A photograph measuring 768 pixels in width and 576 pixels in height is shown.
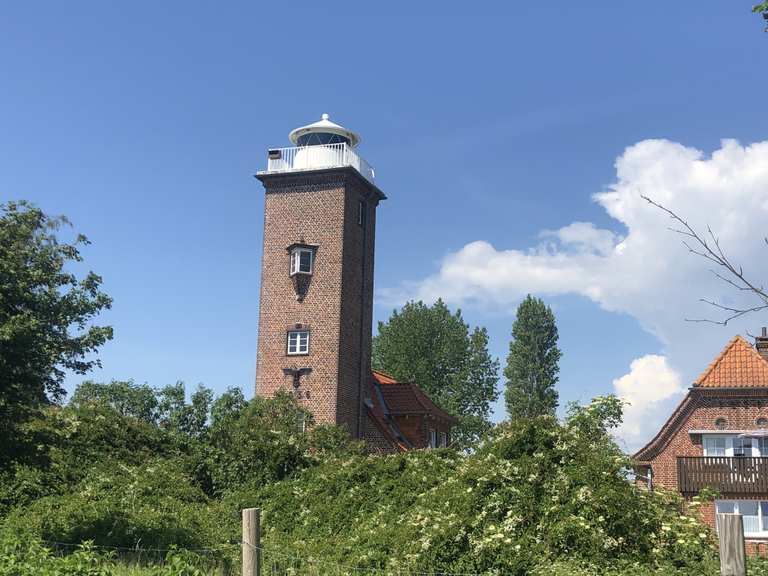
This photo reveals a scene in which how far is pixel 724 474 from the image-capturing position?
34.1m

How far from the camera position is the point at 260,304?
40.6 metres

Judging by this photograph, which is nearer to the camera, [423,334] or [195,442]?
[195,442]

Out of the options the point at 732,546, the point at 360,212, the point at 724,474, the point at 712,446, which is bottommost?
the point at 732,546

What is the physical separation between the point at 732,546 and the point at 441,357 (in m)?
55.8

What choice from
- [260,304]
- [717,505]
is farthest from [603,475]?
[260,304]

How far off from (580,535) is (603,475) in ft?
5.97

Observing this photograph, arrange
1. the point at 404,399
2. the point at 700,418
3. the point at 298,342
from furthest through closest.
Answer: the point at 404,399 < the point at 298,342 < the point at 700,418

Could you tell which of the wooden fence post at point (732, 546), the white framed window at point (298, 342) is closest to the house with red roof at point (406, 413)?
Result: the white framed window at point (298, 342)

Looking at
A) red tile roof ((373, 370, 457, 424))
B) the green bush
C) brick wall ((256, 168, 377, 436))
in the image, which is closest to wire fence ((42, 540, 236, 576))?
the green bush

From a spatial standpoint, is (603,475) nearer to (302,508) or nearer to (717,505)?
(302,508)

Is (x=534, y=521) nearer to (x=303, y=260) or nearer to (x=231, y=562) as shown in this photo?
(x=231, y=562)

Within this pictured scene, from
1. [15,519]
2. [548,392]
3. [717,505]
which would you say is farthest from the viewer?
[548,392]

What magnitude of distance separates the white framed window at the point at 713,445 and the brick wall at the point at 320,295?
15078 mm

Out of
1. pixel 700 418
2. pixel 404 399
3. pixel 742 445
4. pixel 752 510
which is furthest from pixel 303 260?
pixel 752 510
